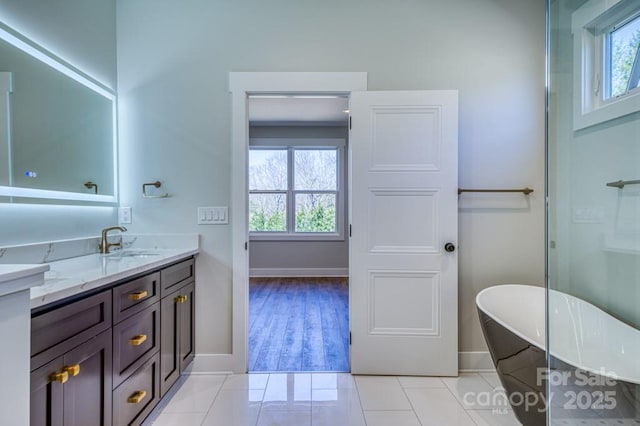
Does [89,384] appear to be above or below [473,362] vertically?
Answer: above

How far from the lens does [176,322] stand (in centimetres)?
202

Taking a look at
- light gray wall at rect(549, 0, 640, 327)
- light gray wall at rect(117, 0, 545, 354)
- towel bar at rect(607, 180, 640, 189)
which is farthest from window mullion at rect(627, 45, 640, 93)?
light gray wall at rect(117, 0, 545, 354)

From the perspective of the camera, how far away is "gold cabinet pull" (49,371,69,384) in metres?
1.06

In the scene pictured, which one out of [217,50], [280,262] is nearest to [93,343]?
[217,50]

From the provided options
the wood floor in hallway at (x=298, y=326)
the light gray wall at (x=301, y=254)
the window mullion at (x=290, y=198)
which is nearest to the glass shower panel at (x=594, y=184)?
the wood floor in hallway at (x=298, y=326)

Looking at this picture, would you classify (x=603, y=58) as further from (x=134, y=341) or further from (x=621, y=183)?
(x=134, y=341)

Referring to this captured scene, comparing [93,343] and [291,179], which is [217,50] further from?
[291,179]

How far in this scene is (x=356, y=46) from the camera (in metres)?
2.33

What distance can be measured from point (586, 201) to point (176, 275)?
2.54 m

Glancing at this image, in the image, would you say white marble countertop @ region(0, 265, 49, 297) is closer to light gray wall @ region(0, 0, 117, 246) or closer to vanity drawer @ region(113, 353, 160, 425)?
vanity drawer @ region(113, 353, 160, 425)

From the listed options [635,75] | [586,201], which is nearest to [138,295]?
[586,201]

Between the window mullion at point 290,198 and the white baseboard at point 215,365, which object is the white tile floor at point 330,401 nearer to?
the white baseboard at point 215,365

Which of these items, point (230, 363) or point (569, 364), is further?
point (230, 363)

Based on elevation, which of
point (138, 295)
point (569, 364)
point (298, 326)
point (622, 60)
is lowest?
point (298, 326)
